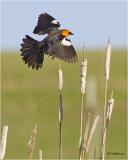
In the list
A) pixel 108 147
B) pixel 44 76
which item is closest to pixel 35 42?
pixel 108 147

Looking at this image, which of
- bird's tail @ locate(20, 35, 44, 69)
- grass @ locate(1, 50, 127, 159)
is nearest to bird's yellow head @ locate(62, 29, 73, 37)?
bird's tail @ locate(20, 35, 44, 69)

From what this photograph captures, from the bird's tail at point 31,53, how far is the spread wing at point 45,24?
93 mm

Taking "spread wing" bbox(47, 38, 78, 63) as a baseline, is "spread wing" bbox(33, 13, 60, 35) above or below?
above

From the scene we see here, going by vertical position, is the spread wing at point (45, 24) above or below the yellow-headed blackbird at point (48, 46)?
above

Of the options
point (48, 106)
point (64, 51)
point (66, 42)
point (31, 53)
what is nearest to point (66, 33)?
point (66, 42)

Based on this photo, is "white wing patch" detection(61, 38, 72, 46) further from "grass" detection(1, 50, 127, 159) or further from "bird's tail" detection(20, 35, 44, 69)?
"grass" detection(1, 50, 127, 159)

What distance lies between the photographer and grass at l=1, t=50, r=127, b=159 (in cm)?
1258

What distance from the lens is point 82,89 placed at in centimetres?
404

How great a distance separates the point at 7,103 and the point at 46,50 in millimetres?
10238

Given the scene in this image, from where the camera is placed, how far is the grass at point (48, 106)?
41.3 feet

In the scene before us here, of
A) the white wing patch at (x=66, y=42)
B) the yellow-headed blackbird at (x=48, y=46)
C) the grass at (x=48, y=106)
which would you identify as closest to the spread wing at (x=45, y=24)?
the yellow-headed blackbird at (x=48, y=46)

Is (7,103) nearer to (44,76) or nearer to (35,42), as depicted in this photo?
(44,76)

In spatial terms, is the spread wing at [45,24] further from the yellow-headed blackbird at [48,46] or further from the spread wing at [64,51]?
the spread wing at [64,51]

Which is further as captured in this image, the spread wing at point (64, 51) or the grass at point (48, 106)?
the grass at point (48, 106)
